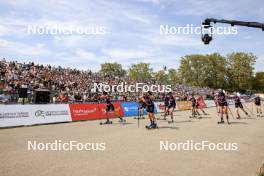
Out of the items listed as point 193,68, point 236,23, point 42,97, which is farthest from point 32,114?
point 193,68

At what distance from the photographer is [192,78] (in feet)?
364

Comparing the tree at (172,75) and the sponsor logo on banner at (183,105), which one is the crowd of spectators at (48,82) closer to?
the sponsor logo on banner at (183,105)

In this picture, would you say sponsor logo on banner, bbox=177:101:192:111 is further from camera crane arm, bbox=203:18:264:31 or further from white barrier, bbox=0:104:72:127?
camera crane arm, bbox=203:18:264:31

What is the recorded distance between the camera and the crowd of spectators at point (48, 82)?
21.4 meters

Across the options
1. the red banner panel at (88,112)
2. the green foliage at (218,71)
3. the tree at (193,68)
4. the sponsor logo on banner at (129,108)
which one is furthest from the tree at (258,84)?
the red banner panel at (88,112)

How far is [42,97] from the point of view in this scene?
19391 mm

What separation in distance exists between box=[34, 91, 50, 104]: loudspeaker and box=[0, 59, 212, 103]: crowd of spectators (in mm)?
1788

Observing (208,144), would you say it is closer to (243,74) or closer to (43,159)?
(43,159)

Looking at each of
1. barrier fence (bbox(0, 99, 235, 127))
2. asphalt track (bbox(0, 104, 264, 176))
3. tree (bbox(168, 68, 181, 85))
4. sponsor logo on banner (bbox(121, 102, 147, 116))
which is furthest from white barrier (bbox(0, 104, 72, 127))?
tree (bbox(168, 68, 181, 85))

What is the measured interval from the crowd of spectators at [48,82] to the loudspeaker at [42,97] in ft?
5.86

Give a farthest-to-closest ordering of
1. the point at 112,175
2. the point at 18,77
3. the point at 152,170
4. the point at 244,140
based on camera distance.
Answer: the point at 18,77 → the point at 244,140 → the point at 152,170 → the point at 112,175

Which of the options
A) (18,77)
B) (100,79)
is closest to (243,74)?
(100,79)

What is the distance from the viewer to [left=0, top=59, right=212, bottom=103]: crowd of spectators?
2143 cm

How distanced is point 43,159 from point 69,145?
89.1 inches
